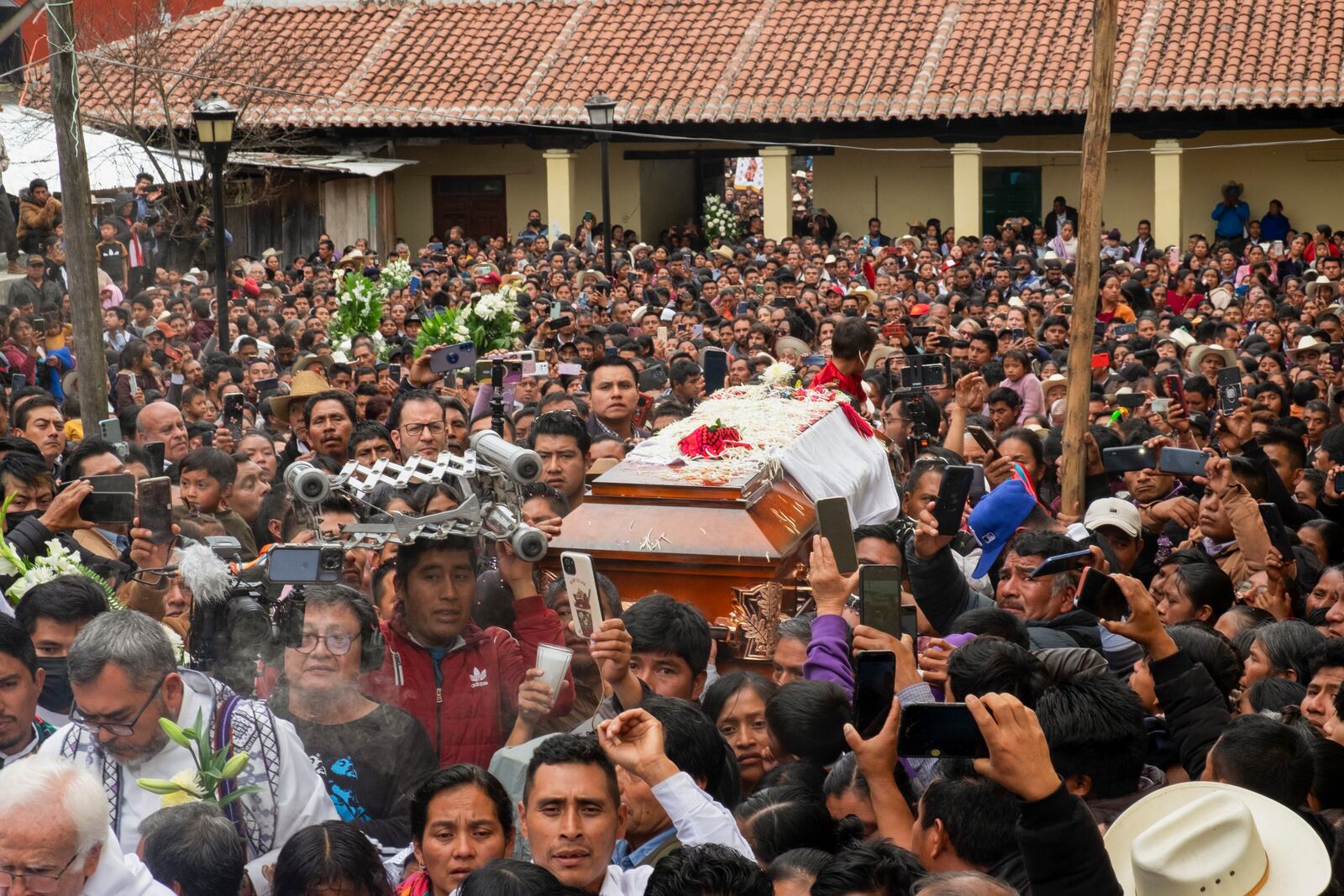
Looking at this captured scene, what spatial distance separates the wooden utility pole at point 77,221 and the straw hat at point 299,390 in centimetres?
79

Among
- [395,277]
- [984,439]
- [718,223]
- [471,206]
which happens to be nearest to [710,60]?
[718,223]

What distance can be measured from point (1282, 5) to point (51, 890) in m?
22.7

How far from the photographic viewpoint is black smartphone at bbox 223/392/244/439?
8836mm

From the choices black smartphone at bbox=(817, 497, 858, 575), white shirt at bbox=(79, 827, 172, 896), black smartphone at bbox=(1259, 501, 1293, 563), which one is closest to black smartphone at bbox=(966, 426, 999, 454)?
black smartphone at bbox=(1259, 501, 1293, 563)

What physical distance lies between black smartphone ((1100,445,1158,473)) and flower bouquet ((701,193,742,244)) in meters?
18.5

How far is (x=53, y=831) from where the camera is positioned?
3.18 m

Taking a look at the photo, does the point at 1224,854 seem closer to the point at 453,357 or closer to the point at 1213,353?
the point at 453,357

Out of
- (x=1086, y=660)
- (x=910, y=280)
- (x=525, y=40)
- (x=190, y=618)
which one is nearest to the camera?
(x=1086, y=660)

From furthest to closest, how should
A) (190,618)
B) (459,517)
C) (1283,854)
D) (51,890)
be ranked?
(190,618), (459,517), (51,890), (1283,854)

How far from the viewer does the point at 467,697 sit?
14.9 feet

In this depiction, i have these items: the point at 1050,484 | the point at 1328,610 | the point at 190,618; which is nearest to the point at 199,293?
the point at 1050,484

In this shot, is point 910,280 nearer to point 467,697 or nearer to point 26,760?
point 467,697

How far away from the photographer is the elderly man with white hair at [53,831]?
3166 millimetres

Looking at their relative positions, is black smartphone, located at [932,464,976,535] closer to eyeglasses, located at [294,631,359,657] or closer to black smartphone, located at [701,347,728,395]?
eyeglasses, located at [294,631,359,657]
